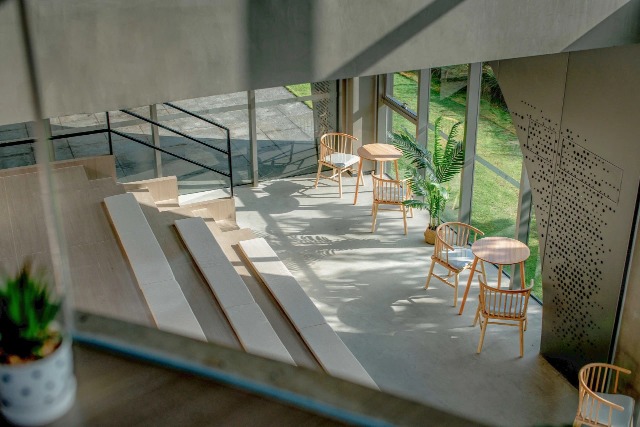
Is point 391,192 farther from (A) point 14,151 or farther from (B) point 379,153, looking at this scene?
(A) point 14,151

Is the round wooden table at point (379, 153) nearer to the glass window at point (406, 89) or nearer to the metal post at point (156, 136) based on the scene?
the glass window at point (406, 89)

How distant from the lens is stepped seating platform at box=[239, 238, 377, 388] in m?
7.09

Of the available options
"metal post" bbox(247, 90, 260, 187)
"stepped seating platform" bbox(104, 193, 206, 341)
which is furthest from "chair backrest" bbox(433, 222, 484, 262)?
"stepped seating platform" bbox(104, 193, 206, 341)

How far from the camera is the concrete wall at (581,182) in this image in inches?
266

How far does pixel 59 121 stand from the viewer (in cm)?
1073

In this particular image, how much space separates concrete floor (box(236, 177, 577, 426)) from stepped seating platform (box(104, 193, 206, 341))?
2.40 m

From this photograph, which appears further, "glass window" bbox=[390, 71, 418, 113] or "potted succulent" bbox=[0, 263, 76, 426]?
"glass window" bbox=[390, 71, 418, 113]

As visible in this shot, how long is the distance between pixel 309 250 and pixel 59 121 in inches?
157

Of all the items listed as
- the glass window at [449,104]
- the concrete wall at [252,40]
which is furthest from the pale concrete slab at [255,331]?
the glass window at [449,104]

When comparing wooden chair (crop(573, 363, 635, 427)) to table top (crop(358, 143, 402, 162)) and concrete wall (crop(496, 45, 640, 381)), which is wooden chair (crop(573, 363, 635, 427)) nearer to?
concrete wall (crop(496, 45, 640, 381))

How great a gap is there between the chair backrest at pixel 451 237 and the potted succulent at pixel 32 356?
8.16 m

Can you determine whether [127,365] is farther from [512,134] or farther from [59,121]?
[59,121]

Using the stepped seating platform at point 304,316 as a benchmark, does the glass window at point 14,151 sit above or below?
above

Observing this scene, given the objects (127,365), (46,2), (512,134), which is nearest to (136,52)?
(46,2)
